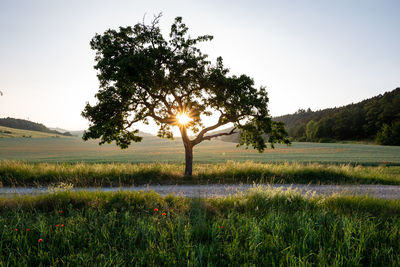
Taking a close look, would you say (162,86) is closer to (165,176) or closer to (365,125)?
(165,176)

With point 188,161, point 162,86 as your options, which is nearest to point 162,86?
point 162,86

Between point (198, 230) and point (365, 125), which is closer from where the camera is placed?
point (198, 230)

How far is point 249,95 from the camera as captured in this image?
1283cm

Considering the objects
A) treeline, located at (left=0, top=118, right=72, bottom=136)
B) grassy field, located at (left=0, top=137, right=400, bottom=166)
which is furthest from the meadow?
treeline, located at (left=0, top=118, right=72, bottom=136)

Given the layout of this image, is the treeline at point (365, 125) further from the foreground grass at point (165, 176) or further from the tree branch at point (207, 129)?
the tree branch at point (207, 129)

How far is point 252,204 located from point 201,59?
31.4 ft

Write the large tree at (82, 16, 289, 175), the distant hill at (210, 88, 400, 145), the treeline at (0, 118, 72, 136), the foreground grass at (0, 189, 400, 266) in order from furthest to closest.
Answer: the treeline at (0, 118, 72, 136) → the distant hill at (210, 88, 400, 145) → the large tree at (82, 16, 289, 175) → the foreground grass at (0, 189, 400, 266)

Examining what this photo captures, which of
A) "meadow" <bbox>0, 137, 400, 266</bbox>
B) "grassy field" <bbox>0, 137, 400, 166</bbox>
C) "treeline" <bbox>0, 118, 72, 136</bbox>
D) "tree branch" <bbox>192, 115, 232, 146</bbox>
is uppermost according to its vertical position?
"treeline" <bbox>0, 118, 72, 136</bbox>

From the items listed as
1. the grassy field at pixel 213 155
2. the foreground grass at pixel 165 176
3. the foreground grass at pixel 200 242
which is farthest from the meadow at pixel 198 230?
the grassy field at pixel 213 155

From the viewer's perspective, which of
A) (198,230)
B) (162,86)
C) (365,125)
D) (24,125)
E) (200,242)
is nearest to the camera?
(200,242)

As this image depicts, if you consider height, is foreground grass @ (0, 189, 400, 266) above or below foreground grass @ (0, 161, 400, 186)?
above

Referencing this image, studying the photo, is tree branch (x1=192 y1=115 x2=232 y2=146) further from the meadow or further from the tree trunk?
the meadow

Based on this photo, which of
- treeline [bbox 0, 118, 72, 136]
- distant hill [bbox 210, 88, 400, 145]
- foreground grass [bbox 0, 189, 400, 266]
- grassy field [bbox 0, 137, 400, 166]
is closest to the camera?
foreground grass [bbox 0, 189, 400, 266]

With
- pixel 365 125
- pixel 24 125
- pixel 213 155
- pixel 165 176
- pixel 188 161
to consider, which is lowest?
pixel 213 155
